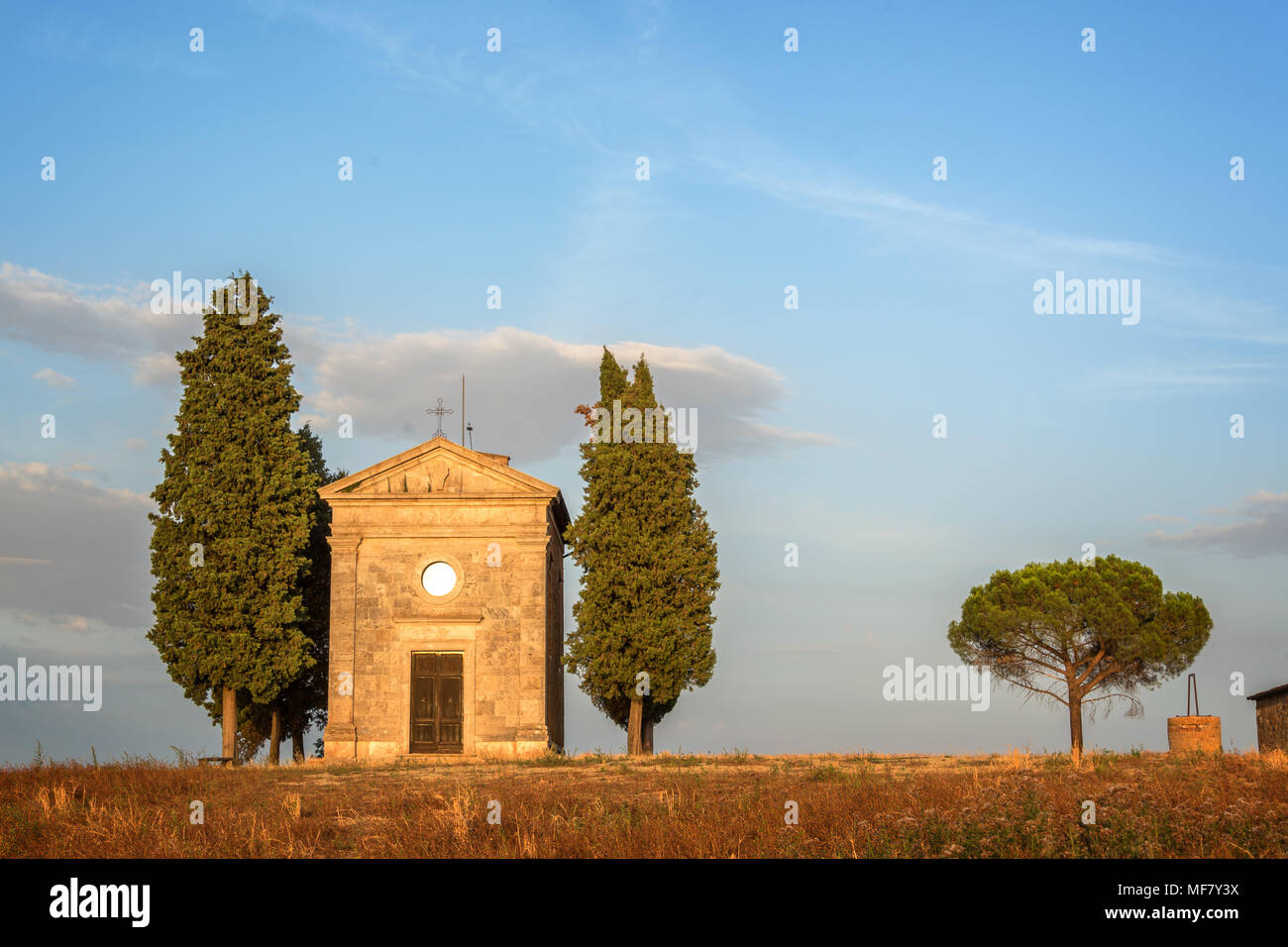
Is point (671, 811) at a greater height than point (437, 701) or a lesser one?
lesser

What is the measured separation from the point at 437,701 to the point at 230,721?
5.44 m

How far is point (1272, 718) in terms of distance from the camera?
30.1 m

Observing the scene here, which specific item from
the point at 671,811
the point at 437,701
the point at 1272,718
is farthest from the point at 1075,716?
the point at 671,811

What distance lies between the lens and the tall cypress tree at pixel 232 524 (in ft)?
98.7

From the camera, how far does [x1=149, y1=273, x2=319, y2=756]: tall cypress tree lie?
30.1 metres

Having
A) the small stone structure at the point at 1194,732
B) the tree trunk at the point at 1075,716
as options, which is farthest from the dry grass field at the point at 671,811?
the tree trunk at the point at 1075,716

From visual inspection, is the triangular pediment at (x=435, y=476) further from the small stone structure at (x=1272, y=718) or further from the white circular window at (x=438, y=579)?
the small stone structure at (x=1272, y=718)

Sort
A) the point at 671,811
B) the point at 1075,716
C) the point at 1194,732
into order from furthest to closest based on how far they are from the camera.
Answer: the point at 1075,716 → the point at 1194,732 → the point at 671,811

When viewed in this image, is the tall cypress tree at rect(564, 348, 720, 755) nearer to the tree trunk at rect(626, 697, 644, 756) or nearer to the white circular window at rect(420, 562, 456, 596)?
the tree trunk at rect(626, 697, 644, 756)

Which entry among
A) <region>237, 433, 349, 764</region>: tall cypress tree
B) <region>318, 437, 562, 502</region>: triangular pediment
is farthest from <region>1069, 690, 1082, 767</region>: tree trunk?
<region>237, 433, 349, 764</region>: tall cypress tree

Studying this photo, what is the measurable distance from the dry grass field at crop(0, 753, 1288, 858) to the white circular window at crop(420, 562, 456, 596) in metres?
8.50

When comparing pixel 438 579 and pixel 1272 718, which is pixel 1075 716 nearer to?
pixel 1272 718

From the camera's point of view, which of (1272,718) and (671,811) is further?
(1272,718)

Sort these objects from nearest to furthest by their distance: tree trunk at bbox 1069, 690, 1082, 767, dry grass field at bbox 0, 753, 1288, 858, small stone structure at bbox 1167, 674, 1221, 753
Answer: dry grass field at bbox 0, 753, 1288, 858 → small stone structure at bbox 1167, 674, 1221, 753 → tree trunk at bbox 1069, 690, 1082, 767
